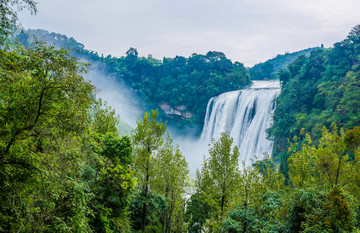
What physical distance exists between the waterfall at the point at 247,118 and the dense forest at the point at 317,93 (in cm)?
296

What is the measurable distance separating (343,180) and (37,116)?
38.2 feet

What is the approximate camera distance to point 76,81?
17.9 feet

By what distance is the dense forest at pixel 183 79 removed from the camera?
59812mm

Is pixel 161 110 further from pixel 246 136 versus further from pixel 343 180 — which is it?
pixel 343 180

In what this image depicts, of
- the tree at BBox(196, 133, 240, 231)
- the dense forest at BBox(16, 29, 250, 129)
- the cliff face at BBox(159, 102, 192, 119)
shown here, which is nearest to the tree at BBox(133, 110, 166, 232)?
the tree at BBox(196, 133, 240, 231)

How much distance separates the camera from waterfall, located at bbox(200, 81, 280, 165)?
3400 cm

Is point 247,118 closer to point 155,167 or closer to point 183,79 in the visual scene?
point 155,167

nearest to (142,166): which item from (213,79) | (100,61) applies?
(213,79)

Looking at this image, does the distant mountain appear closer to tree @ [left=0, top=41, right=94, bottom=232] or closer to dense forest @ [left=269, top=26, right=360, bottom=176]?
dense forest @ [left=269, top=26, right=360, bottom=176]

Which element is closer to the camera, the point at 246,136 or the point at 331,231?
the point at 331,231

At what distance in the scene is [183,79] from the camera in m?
66.4

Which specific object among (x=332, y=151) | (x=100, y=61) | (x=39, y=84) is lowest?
(x=332, y=151)

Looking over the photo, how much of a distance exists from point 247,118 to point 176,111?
32.1 metres

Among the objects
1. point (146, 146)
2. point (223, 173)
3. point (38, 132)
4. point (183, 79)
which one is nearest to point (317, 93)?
point (223, 173)
